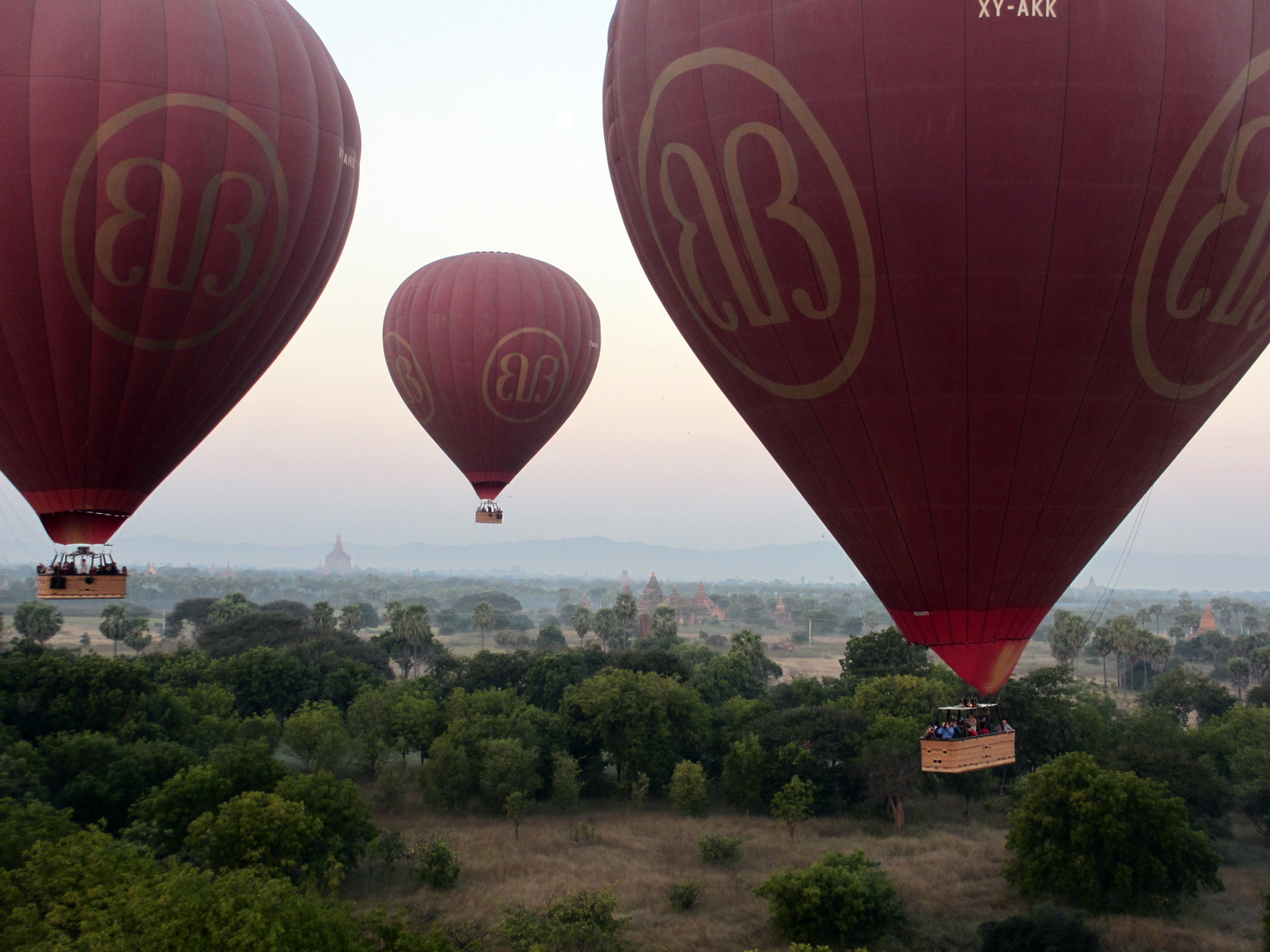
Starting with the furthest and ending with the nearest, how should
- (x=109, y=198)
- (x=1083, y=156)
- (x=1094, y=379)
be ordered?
(x=109, y=198)
(x=1094, y=379)
(x=1083, y=156)

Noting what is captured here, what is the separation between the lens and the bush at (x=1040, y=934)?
85.3ft

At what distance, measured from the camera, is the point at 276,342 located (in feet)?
73.9

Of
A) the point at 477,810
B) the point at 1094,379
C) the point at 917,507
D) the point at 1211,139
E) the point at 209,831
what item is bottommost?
the point at 477,810

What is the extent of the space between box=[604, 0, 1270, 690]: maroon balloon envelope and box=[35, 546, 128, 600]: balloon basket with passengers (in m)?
13.0

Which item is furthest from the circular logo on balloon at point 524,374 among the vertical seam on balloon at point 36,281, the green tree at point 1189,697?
the green tree at point 1189,697

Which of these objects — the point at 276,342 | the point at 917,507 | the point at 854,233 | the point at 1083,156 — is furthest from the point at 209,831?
the point at 1083,156

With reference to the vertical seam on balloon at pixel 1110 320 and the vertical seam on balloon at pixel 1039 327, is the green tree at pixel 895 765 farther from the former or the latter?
the vertical seam on balloon at pixel 1039 327

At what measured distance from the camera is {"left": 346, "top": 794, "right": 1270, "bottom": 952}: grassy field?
93.0 ft

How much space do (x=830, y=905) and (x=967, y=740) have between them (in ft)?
45.1

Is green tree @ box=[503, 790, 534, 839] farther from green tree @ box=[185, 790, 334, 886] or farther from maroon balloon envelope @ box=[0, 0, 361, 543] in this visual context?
maroon balloon envelope @ box=[0, 0, 361, 543]

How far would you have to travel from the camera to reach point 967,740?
16.1 metres

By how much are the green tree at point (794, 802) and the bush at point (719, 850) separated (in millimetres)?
4519

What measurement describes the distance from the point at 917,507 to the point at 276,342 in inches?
582

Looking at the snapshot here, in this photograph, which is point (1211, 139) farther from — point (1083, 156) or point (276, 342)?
point (276, 342)
